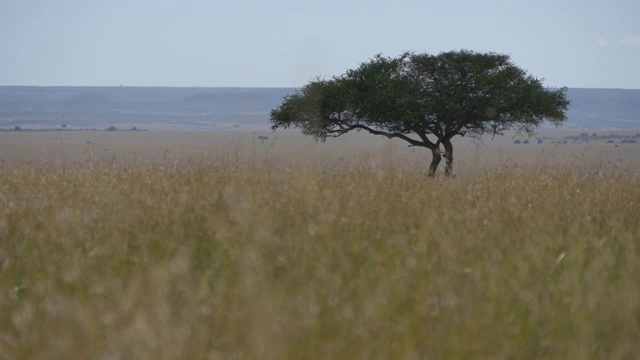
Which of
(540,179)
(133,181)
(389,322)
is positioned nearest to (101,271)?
(389,322)

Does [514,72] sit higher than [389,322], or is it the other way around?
[514,72]

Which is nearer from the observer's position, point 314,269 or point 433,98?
point 314,269

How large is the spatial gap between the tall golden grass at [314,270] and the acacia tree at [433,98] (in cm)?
1756

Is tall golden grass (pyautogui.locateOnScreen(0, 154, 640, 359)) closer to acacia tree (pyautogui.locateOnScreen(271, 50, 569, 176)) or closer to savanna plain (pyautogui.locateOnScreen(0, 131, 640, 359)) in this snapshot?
savanna plain (pyautogui.locateOnScreen(0, 131, 640, 359))

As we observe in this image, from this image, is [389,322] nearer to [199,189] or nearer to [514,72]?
[199,189]

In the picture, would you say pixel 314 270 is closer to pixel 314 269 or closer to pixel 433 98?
pixel 314 269

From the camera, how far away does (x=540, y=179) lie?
10.3m

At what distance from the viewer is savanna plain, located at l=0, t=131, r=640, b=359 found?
4.20 meters

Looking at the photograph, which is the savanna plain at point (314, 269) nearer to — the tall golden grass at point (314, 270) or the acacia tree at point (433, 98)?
the tall golden grass at point (314, 270)


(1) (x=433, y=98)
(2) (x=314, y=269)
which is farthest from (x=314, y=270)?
(1) (x=433, y=98)

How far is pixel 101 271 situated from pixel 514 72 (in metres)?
23.7

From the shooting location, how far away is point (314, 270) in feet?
18.1

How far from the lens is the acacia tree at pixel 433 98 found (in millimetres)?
26953

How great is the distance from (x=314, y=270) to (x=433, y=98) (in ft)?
71.7
